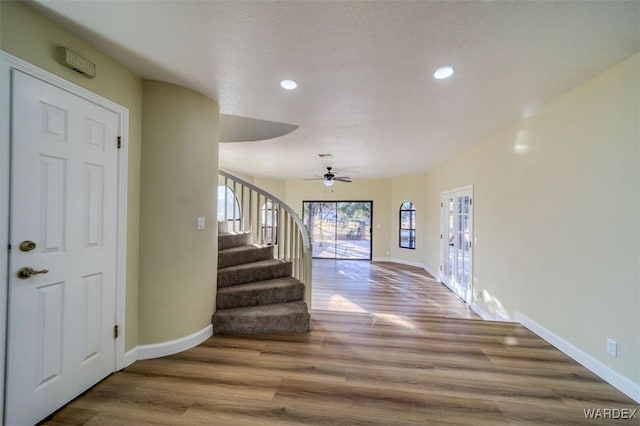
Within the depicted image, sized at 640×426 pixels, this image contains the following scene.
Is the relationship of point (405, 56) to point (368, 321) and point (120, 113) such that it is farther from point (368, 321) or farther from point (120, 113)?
point (368, 321)

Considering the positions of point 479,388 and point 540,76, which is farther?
point 540,76

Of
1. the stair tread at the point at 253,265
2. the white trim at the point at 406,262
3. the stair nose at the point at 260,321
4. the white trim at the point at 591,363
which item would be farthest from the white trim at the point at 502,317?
the white trim at the point at 406,262

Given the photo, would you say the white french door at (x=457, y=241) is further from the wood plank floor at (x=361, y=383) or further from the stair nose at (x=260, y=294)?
the stair nose at (x=260, y=294)

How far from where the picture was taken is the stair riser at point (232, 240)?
3939 millimetres

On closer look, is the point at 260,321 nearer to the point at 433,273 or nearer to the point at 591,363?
the point at 591,363

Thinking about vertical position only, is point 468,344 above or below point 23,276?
below

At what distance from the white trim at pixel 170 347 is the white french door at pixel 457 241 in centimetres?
450

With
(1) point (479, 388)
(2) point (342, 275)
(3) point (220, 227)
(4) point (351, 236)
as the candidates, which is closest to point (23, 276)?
(3) point (220, 227)

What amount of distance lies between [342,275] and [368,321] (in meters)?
3.55

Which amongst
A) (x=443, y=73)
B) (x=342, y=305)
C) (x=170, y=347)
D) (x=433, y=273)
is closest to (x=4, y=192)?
(x=170, y=347)

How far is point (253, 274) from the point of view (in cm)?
361

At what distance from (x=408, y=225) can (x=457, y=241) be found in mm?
3057

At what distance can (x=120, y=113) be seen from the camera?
7.36 feet

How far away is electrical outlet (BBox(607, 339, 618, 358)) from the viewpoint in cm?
213
